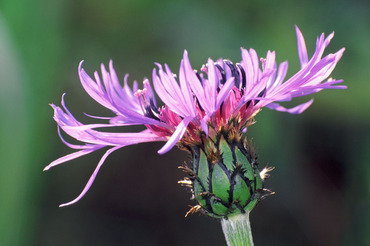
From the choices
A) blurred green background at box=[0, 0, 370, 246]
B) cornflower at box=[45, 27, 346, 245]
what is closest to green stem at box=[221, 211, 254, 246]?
cornflower at box=[45, 27, 346, 245]

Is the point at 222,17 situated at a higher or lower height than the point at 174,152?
higher

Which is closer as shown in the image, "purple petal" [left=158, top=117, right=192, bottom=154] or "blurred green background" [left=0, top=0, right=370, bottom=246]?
"purple petal" [left=158, top=117, right=192, bottom=154]

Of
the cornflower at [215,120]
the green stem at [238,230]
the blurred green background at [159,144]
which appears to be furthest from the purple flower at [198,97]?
the blurred green background at [159,144]

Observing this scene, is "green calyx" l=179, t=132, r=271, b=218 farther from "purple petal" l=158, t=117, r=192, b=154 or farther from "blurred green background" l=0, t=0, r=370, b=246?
"blurred green background" l=0, t=0, r=370, b=246

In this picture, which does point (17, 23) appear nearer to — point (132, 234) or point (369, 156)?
point (132, 234)

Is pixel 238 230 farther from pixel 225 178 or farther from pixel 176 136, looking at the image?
pixel 176 136

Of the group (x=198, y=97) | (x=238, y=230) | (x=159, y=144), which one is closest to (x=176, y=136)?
(x=198, y=97)

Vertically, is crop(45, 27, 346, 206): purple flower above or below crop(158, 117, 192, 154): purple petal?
above

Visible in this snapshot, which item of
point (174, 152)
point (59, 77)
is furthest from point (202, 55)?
point (59, 77)
